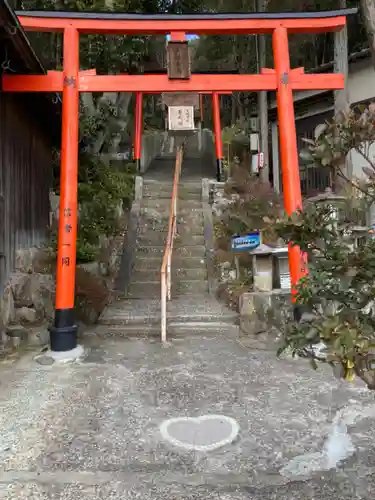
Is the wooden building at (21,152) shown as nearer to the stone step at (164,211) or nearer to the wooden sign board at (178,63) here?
the wooden sign board at (178,63)

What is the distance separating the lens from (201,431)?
3873mm

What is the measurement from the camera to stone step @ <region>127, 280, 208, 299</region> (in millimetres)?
8727

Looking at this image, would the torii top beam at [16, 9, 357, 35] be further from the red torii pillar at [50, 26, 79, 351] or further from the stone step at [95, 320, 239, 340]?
the stone step at [95, 320, 239, 340]

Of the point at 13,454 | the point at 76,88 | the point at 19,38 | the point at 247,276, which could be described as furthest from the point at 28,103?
the point at 13,454

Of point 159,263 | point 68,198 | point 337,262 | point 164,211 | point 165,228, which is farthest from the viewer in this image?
point 164,211

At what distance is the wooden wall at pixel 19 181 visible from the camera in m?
6.55

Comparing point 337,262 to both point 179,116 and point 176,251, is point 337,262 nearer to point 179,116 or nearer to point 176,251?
point 179,116

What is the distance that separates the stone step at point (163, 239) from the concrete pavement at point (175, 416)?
4596 millimetres

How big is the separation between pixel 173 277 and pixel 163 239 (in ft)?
4.72

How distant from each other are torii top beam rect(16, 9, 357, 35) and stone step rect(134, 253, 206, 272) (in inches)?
184

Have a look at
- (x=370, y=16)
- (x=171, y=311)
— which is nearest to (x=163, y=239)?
(x=171, y=311)

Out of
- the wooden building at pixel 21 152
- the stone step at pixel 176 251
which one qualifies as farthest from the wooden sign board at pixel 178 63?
the stone step at pixel 176 251

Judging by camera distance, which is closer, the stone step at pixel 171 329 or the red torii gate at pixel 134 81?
the red torii gate at pixel 134 81

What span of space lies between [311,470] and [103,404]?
211cm
